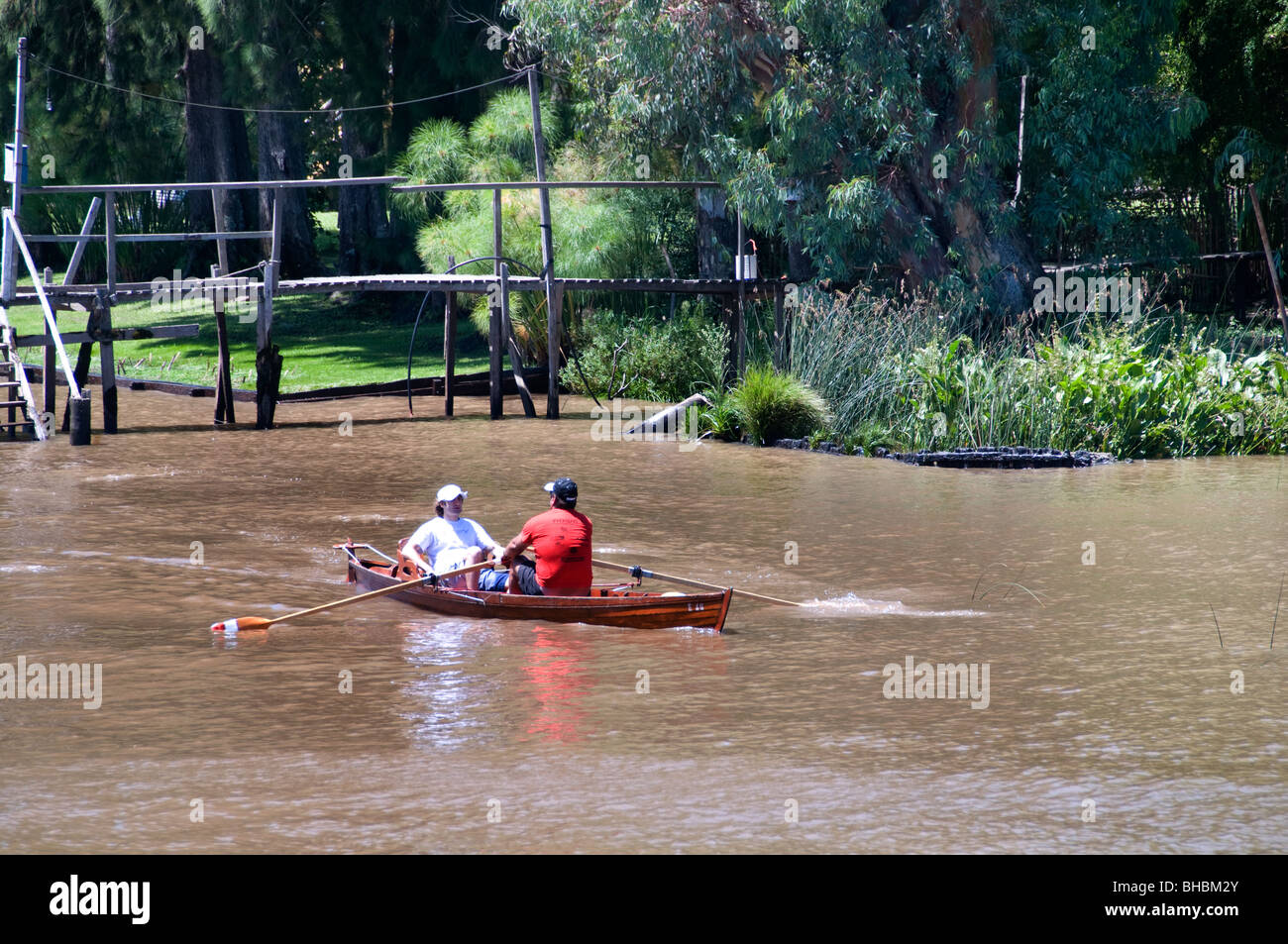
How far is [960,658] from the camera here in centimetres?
1020

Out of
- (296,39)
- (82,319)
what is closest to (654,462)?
(296,39)

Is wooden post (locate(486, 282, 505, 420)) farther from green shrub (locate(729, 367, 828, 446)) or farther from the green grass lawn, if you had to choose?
the green grass lawn

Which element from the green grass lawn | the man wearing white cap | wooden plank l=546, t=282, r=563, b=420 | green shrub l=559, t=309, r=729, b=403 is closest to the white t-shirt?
the man wearing white cap

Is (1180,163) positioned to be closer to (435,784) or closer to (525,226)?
(525,226)

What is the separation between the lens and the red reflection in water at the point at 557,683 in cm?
873

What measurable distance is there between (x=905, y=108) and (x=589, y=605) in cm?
1401

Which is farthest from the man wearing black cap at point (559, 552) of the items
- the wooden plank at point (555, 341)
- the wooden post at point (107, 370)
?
the wooden post at point (107, 370)

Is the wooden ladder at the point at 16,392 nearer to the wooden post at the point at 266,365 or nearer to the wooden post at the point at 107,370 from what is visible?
the wooden post at the point at 107,370

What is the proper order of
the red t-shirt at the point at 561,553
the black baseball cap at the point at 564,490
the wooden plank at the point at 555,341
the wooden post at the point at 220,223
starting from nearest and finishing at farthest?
the red t-shirt at the point at 561,553 < the black baseball cap at the point at 564,490 < the wooden post at the point at 220,223 < the wooden plank at the point at 555,341

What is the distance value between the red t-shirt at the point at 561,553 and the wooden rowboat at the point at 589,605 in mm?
184

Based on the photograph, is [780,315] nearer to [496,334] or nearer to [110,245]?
[496,334]

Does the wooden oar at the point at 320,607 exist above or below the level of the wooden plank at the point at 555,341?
below

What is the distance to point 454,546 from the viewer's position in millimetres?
12062

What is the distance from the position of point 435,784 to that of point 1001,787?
2.78 meters
